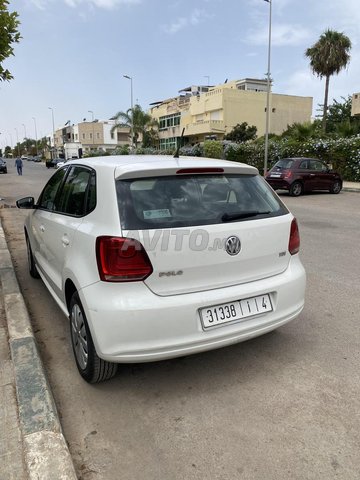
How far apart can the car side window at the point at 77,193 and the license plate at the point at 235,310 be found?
3.73ft

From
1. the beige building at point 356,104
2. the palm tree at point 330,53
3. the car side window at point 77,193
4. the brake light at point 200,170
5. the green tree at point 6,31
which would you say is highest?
the palm tree at point 330,53

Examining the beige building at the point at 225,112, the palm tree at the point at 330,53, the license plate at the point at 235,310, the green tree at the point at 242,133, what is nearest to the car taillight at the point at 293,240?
the license plate at the point at 235,310

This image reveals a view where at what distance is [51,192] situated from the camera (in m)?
4.35

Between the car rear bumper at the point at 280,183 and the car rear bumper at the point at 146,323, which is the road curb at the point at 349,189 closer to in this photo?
the car rear bumper at the point at 280,183

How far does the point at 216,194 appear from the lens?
9.89 ft

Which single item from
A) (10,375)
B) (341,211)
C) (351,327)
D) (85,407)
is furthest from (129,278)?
(341,211)

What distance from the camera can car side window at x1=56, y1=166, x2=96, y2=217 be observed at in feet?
10.3

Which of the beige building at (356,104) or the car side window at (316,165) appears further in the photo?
the beige building at (356,104)

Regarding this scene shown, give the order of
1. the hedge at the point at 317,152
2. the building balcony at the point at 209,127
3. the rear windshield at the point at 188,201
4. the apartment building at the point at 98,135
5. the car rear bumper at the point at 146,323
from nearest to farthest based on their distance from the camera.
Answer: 1. the car rear bumper at the point at 146,323
2. the rear windshield at the point at 188,201
3. the hedge at the point at 317,152
4. the building balcony at the point at 209,127
5. the apartment building at the point at 98,135

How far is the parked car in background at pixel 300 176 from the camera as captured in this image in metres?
16.1

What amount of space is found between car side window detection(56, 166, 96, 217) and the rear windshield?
42cm

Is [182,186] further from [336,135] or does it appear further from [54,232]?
[336,135]

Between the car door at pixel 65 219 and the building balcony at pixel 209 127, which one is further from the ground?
the building balcony at pixel 209 127

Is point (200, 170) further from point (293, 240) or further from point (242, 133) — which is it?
point (242, 133)
